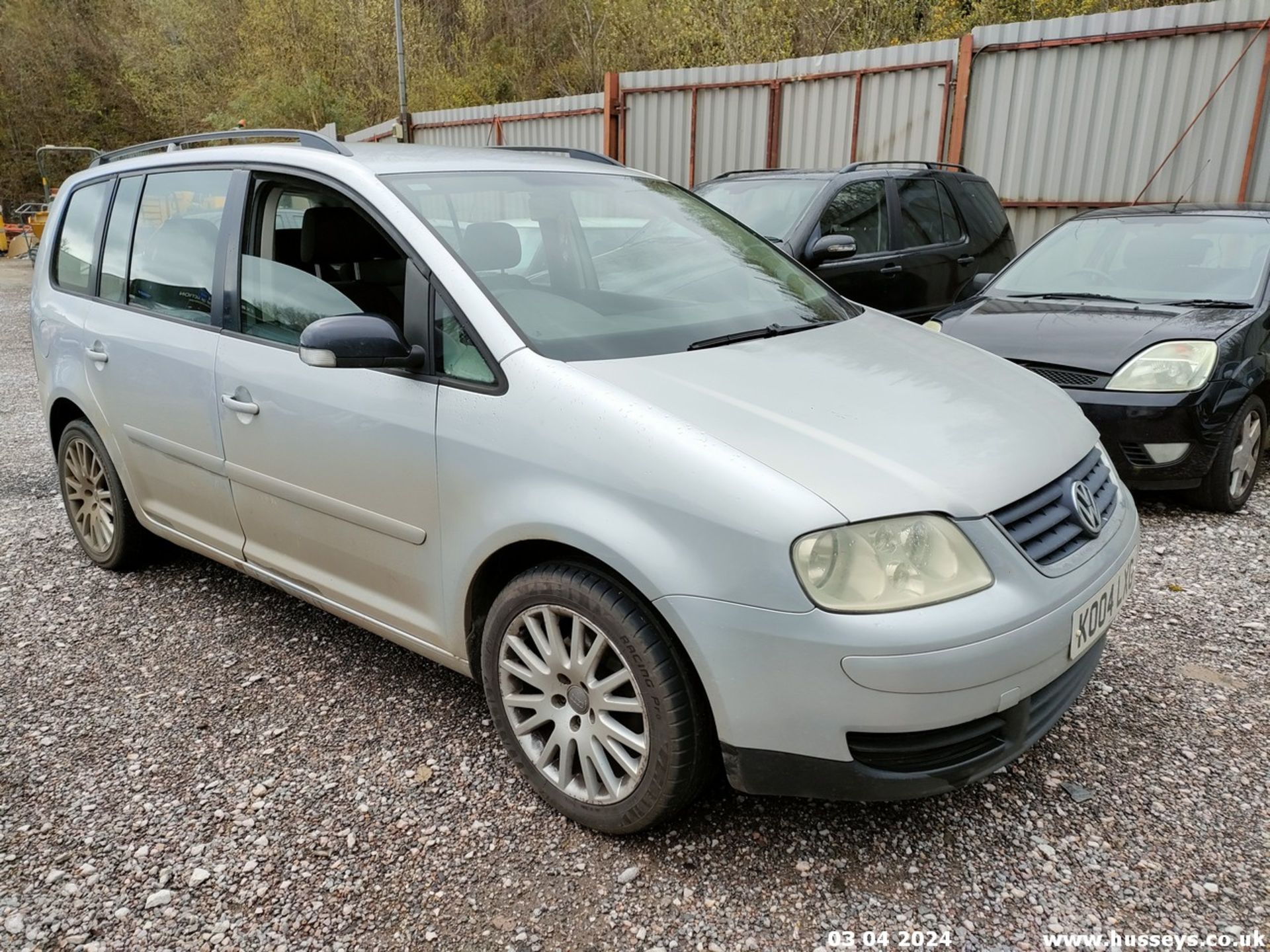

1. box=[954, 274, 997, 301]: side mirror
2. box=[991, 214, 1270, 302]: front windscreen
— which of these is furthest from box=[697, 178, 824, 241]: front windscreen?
box=[991, 214, 1270, 302]: front windscreen

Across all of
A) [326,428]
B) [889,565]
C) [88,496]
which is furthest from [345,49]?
[889,565]

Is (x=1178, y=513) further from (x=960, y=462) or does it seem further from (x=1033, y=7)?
(x=1033, y=7)

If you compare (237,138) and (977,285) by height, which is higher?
(237,138)

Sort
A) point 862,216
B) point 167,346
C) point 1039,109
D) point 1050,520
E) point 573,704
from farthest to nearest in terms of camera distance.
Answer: point 1039,109
point 862,216
point 167,346
point 573,704
point 1050,520

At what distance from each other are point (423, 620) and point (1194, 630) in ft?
9.07

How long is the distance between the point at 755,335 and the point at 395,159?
4.18 feet

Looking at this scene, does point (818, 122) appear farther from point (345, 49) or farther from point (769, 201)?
point (345, 49)

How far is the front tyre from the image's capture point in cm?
213

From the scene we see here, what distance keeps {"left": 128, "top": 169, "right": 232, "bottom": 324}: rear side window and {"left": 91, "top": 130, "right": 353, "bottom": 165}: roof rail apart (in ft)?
0.56

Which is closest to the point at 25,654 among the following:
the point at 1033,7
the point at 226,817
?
the point at 226,817

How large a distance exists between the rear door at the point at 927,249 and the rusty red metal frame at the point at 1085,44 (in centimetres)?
175

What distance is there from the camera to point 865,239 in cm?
713

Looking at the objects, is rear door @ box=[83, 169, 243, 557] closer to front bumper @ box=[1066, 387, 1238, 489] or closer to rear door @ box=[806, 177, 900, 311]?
front bumper @ box=[1066, 387, 1238, 489]

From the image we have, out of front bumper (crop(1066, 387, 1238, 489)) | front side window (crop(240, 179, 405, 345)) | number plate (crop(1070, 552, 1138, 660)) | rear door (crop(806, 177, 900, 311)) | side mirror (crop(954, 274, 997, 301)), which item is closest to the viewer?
number plate (crop(1070, 552, 1138, 660))
